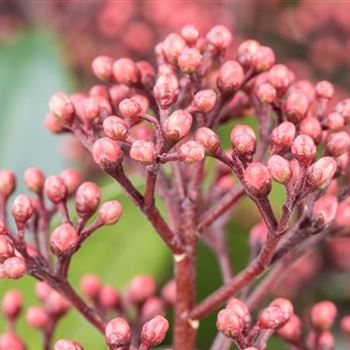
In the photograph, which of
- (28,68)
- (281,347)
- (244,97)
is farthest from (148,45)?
(244,97)

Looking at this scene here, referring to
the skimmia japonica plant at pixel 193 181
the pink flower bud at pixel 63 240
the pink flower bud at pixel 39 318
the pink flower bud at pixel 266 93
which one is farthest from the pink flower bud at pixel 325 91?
the pink flower bud at pixel 39 318

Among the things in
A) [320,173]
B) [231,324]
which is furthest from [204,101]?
[231,324]

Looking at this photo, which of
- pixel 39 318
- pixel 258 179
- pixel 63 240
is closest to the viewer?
pixel 258 179

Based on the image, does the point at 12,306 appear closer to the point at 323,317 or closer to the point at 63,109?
the point at 63,109

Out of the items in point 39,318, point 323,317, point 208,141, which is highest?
point 208,141

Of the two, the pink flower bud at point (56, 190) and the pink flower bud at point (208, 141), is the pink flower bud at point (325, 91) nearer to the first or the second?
the pink flower bud at point (208, 141)

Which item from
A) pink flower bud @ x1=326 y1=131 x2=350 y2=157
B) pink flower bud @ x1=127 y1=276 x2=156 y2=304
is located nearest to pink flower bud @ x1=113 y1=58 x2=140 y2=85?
pink flower bud @ x1=326 y1=131 x2=350 y2=157

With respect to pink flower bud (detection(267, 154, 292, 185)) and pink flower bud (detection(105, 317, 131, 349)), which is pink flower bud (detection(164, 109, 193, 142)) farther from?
pink flower bud (detection(105, 317, 131, 349))

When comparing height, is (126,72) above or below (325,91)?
above
